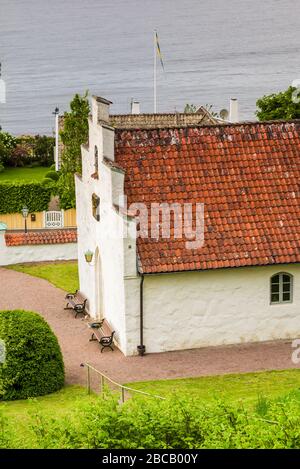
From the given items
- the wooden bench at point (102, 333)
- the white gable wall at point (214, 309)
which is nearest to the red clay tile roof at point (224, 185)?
the white gable wall at point (214, 309)

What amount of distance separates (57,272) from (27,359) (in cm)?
1554

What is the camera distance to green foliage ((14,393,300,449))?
1859cm

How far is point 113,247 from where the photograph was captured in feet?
108

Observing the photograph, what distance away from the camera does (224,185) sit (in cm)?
3378

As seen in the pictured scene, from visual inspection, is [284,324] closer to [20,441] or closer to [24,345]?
[24,345]

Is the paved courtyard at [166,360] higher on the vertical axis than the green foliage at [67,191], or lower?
lower

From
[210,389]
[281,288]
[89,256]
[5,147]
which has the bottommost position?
[210,389]

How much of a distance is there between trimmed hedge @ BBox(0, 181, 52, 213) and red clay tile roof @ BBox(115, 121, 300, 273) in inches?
986

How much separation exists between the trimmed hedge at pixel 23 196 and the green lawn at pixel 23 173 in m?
16.6

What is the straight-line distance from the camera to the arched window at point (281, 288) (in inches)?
1308

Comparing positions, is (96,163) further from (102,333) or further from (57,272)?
(57,272)

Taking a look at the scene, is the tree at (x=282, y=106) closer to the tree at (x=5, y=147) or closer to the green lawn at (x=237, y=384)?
the tree at (x=5, y=147)

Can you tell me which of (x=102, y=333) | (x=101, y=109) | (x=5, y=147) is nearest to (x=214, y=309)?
(x=102, y=333)
